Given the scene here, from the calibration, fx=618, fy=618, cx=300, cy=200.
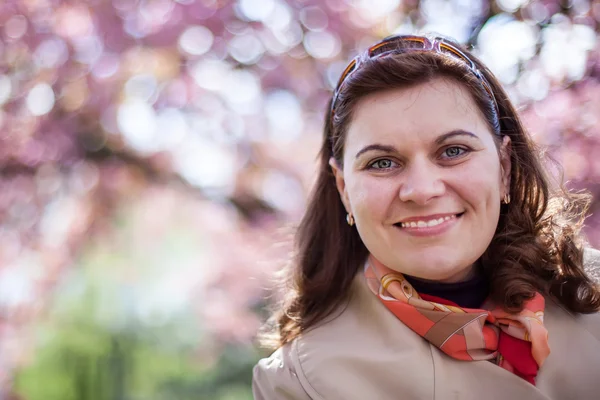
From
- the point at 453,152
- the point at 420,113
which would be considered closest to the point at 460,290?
the point at 453,152

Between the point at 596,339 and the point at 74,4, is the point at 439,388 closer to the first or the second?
the point at 596,339

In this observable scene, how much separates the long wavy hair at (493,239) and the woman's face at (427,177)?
0.06 m

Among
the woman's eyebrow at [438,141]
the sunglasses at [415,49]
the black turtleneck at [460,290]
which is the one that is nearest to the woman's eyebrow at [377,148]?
the woman's eyebrow at [438,141]

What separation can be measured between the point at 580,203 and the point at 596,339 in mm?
457

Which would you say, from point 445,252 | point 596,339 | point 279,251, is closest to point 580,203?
point 596,339

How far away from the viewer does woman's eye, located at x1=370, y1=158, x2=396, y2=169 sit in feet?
4.79

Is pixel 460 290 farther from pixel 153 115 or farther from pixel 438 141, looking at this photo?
pixel 153 115

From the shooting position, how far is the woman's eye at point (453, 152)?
1.42 m

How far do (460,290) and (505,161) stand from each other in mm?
347

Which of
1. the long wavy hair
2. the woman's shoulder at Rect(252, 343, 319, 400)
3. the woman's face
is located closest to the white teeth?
the woman's face

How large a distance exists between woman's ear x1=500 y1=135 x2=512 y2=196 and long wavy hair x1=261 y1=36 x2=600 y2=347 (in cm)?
3

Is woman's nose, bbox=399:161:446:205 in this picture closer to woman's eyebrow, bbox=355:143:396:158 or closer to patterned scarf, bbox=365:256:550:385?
woman's eyebrow, bbox=355:143:396:158

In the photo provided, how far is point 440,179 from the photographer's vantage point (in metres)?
1.40

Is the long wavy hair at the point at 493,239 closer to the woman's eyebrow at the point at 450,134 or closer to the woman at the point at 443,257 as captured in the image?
the woman at the point at 443,257
